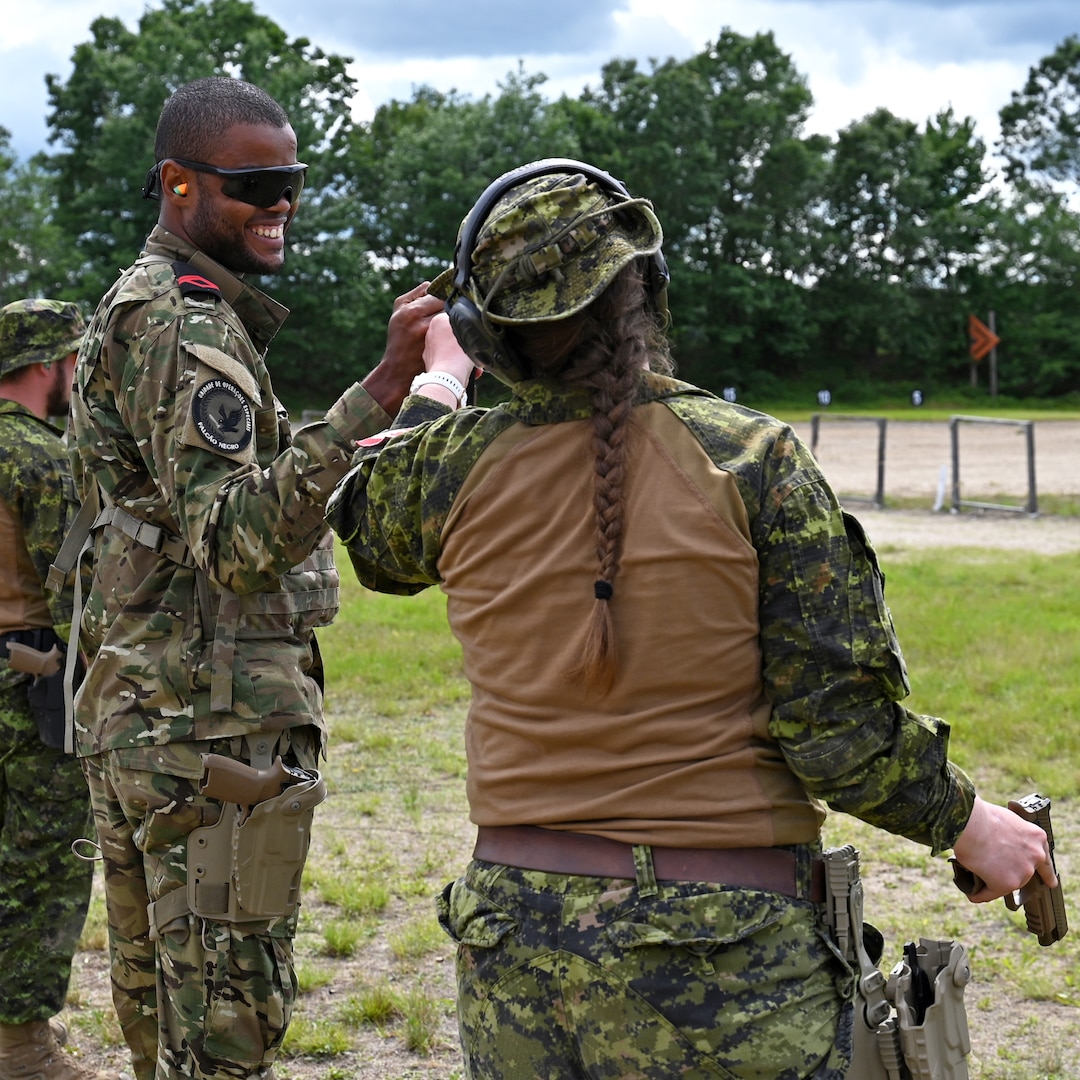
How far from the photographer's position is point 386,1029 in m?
4.54

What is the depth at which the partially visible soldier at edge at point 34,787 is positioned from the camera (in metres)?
4.06

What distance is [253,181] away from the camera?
9.96ft

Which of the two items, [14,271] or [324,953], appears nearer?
[324,953]

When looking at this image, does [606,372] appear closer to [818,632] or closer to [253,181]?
[818,632]

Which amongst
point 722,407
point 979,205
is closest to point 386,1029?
point 722,407

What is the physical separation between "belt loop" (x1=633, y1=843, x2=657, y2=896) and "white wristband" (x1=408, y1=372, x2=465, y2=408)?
917 millimetres

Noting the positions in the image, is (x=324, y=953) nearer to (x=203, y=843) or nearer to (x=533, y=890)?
(x=203, y=843)

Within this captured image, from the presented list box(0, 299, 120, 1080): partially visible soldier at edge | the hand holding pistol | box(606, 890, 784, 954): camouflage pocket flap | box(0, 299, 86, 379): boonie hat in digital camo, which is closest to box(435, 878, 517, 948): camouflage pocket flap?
box(606, 890, 784, 954): camouflage pocket flap

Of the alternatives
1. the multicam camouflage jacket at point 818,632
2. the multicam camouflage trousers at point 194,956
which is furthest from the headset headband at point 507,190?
the multicam camouflage trousers at point 194,956

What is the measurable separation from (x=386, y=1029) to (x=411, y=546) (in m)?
2.77

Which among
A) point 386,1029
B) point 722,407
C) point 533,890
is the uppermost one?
point 722,407

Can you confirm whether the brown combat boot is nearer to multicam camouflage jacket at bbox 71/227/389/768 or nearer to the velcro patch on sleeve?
multicam camouflage jacket at bbox 71/227/389/768

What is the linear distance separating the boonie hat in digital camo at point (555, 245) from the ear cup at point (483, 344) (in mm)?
41

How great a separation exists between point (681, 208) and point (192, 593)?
5116cm
